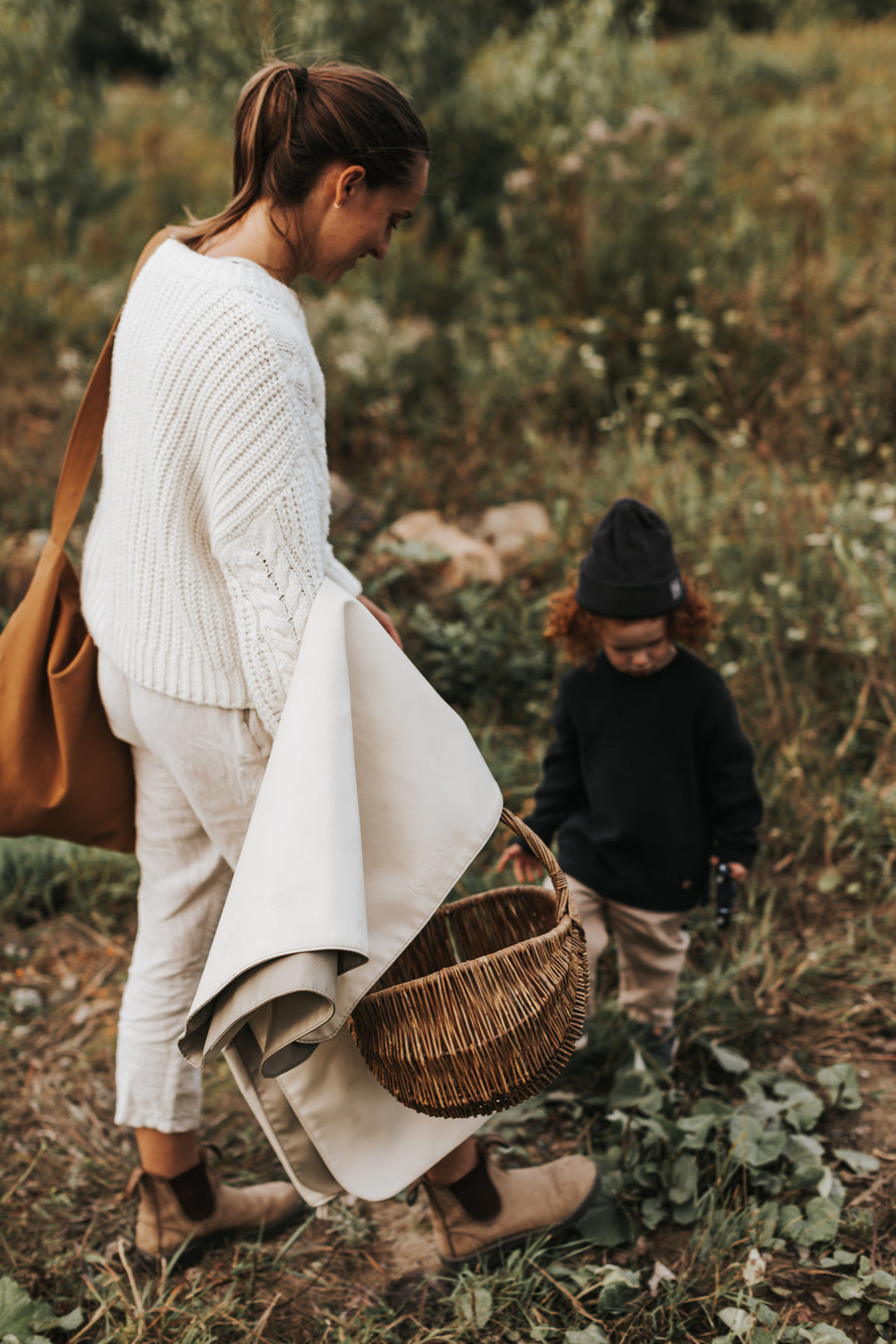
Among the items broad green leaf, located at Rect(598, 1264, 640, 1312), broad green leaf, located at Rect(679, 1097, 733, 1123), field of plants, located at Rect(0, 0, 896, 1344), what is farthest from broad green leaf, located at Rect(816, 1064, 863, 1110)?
broad green leaf, located at Rect(598, 1264, 640, 1312)

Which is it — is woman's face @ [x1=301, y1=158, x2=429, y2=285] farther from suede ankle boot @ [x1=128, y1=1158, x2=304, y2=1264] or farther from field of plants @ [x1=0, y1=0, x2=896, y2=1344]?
suede ankle boot @ [x1=128, y1=1158, x2=304, y2=1264]

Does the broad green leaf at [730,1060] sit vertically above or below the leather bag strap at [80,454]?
below

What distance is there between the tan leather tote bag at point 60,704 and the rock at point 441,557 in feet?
6.38

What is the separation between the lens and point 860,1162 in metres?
2.10

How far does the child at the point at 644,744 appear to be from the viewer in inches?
81.8

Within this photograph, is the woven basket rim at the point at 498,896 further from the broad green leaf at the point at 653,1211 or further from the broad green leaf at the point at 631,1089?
the broad green leaf at the point at 653,1211

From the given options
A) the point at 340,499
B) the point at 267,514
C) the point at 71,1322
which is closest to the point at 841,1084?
the point at 71,1322

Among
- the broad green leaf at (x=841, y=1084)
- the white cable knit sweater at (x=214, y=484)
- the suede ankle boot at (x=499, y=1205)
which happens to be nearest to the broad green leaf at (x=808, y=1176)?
the broad green leaf at (x=841, y=1084)

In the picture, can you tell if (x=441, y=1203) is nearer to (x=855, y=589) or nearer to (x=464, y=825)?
(x=464, y=825)

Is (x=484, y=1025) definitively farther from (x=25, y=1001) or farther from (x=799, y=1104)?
(x=25, y=1001)

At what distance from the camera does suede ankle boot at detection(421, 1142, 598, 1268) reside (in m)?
1.97

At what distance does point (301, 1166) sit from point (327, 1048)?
26 centimetres

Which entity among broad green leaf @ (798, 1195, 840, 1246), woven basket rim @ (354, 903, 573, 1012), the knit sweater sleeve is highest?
the knit sweater sleeve

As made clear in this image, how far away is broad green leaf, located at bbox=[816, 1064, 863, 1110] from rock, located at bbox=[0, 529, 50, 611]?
333cm
